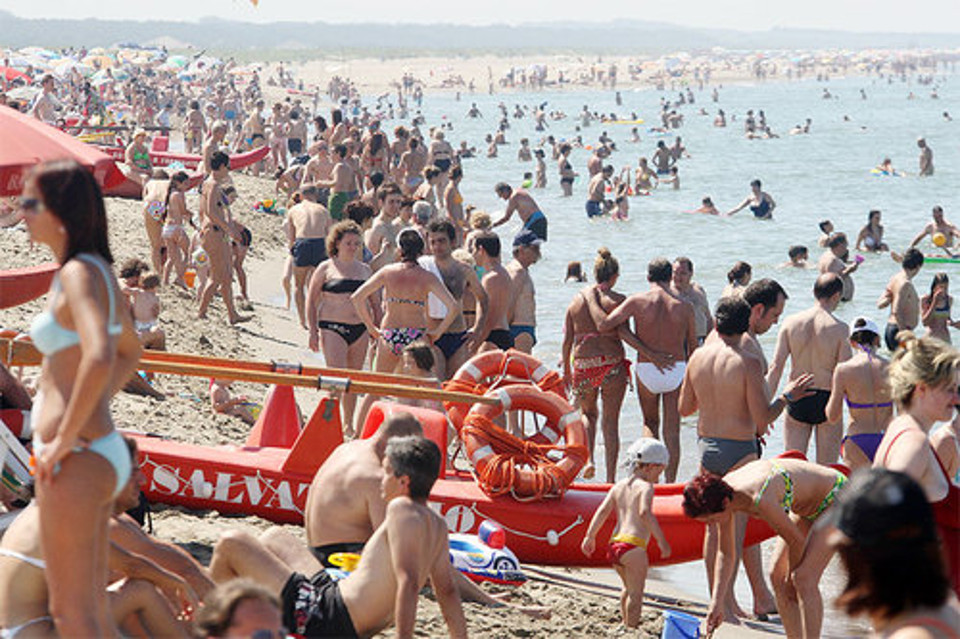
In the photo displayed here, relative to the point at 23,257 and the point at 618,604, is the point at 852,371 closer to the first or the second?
the point at 618,604

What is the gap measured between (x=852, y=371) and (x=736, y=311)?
0.97 metres

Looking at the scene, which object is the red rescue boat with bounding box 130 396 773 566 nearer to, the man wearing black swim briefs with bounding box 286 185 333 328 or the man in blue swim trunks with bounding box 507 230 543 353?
the man in blue swim trunks with bounding box 507 230 543 353

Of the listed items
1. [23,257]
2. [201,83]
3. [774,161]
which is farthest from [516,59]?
[23,257]

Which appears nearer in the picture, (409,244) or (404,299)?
(409,244)

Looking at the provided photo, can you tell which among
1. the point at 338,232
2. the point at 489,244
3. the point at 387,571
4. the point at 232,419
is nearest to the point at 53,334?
the point at 387,571

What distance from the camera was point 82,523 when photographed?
345 cm

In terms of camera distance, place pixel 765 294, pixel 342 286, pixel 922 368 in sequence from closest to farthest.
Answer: pixel 922 368
pixel 765 294
pixel 342 286

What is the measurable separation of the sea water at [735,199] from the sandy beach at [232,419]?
944 millimetres

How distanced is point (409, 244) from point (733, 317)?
92.5 inches

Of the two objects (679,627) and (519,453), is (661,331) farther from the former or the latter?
(679,627)

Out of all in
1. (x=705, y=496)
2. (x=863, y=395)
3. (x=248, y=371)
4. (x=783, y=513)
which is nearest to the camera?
(x=705, y=496)

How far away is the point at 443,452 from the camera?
6.63 m

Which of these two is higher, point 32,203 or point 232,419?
point 32,203

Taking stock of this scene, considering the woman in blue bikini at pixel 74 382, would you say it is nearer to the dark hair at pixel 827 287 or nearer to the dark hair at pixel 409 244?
the dark hair at pixel 409 244
